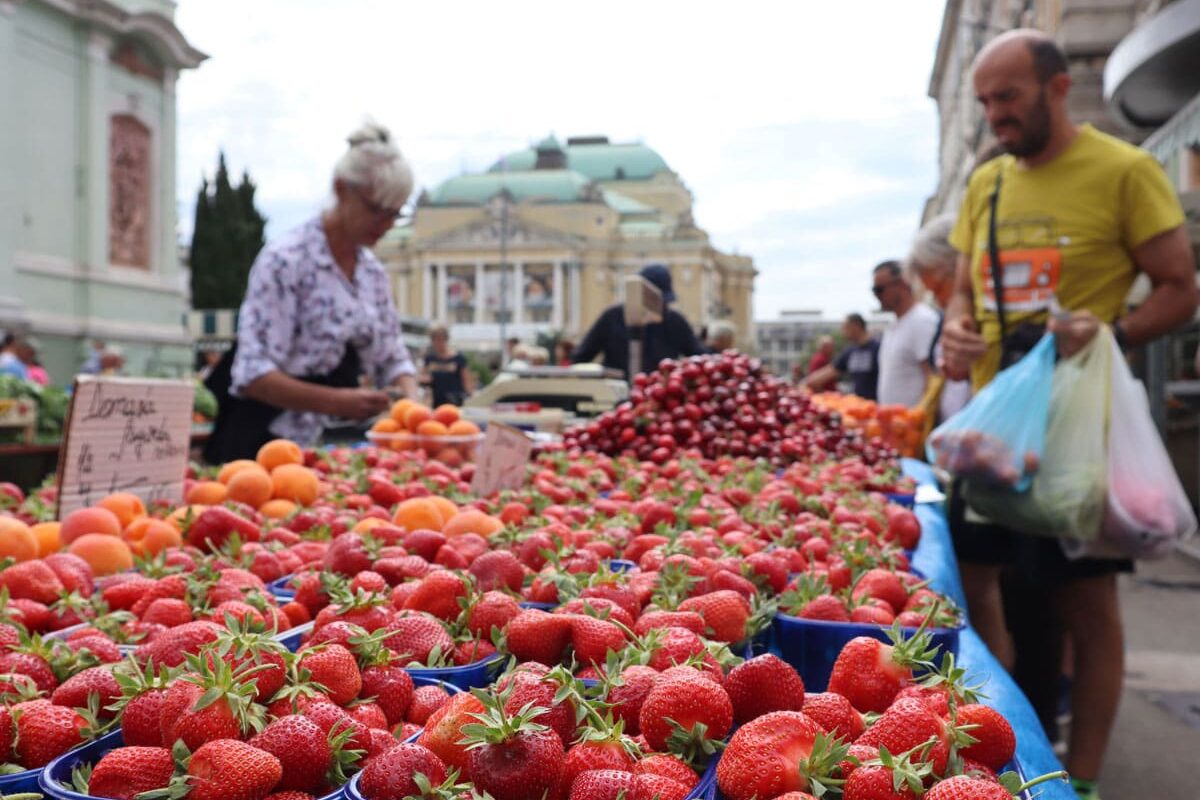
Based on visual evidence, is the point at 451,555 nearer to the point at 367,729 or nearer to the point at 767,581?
the point at 767,581

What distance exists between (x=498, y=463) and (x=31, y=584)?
1416 mm

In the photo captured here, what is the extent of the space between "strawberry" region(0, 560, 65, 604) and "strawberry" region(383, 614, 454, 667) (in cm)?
68

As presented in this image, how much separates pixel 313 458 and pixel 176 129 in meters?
17.7

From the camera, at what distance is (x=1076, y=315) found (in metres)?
2.76

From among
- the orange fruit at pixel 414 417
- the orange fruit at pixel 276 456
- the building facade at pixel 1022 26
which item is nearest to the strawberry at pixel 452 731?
the orange fruit at pixel 276 456

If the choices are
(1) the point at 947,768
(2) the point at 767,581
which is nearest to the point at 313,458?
(2) the point at 767,581

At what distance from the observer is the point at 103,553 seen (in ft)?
6.23

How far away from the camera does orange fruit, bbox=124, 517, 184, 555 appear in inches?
78.5

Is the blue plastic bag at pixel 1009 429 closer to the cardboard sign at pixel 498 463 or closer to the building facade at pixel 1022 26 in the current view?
the cardboard sign at pixel 498 463

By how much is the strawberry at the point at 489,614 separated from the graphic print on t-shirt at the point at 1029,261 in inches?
88.1

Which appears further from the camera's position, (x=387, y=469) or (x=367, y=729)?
(x=387, y=469)

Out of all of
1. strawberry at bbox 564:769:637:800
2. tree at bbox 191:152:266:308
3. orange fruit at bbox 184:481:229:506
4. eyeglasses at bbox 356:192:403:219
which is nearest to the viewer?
strawberry at bbox 564:769:637:800

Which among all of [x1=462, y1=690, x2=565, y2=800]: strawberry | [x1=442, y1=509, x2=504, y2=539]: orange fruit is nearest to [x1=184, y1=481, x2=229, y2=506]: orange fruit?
[x1=442, y1=509, x2=504, y2=539]: orange fruit

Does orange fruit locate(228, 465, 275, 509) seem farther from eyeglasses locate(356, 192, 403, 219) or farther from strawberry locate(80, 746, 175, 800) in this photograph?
strawberry locate(80, 746, 175, 800)
